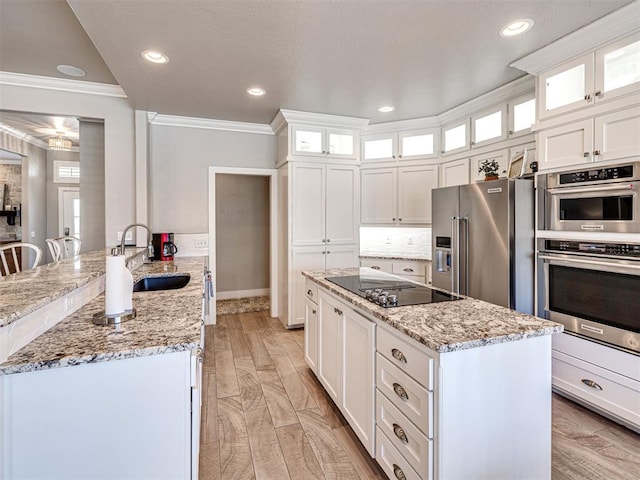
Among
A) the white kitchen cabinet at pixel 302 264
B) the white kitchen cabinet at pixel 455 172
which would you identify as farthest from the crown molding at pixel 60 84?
the white kitchen cabinet at pixel 455 172

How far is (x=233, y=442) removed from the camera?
80.0 inches

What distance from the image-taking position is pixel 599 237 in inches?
85.6

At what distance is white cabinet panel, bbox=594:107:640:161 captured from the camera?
6.51ft

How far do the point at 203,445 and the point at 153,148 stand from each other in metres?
3.35

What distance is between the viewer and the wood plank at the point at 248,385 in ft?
8.08

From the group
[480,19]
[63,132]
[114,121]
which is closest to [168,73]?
[114,121]

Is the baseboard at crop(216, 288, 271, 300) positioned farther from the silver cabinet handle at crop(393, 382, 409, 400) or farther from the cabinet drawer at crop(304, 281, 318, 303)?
the silver cabinet handle at crop(393, 382, 409, 400)

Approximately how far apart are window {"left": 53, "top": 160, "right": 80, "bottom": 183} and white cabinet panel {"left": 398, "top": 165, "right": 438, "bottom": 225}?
20.6 ft

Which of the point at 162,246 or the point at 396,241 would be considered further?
the point at 396,241

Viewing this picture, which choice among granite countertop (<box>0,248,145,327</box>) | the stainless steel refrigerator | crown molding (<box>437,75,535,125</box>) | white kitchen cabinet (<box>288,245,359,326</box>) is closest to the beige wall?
white kitchen cabinet (<box>288,245,359,326</box>)

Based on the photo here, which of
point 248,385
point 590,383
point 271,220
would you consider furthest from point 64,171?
point 590,383

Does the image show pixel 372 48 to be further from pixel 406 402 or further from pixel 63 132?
pixel 63 132

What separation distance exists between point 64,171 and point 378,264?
6296 millimetres

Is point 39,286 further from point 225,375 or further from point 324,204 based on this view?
point 324,204
